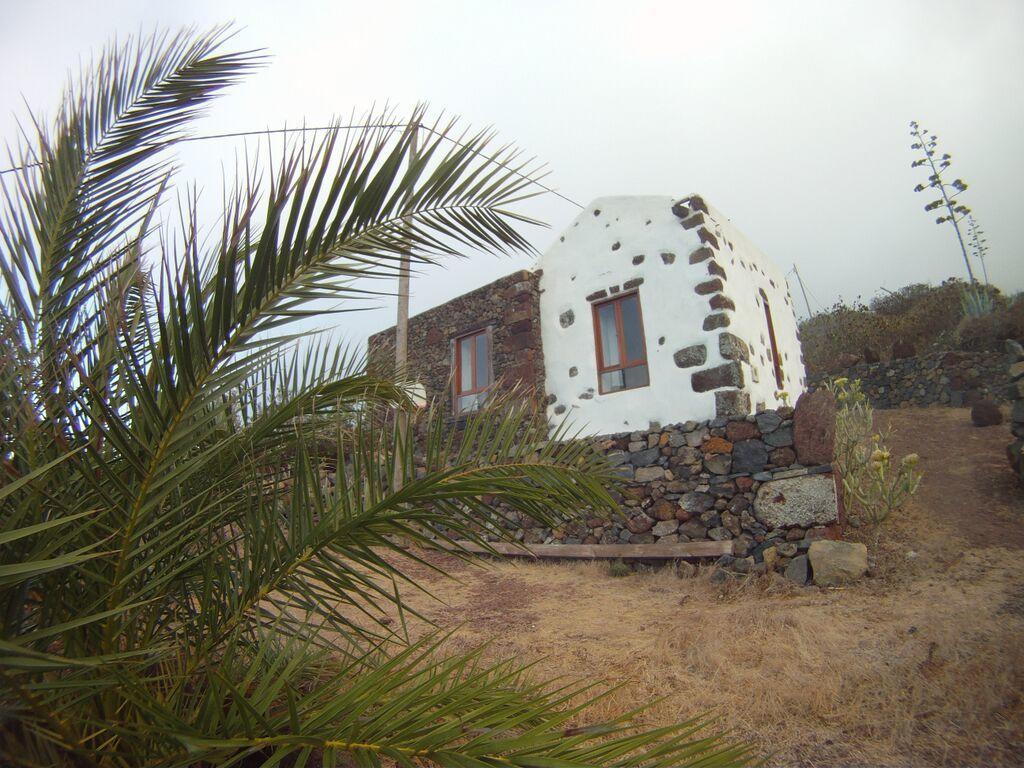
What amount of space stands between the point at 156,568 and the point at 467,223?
1.22 meters

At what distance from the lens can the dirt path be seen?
518 cm

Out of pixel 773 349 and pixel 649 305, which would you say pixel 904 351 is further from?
pixel 649 305

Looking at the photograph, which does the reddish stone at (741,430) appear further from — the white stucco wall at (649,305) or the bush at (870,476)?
the bush at (870,476)

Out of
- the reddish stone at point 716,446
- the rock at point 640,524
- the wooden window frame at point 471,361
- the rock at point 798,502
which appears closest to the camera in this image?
the rock at point 798,502

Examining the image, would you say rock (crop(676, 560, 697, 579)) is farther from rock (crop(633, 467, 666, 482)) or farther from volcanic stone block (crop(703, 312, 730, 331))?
volcanic stone block (crop(703, 312, 730, 331))

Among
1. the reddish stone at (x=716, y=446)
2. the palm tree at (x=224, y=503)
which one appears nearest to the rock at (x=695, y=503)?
the reddish stone at (x=716, y=446)

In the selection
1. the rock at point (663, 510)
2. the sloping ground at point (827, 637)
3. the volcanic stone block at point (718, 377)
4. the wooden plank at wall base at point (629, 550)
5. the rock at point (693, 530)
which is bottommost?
the sloping ground at point (827, 637)

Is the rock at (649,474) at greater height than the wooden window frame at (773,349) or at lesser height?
lesser

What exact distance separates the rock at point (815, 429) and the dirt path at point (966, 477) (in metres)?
1.41

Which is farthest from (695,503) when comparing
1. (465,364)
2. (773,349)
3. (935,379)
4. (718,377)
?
(935,379)

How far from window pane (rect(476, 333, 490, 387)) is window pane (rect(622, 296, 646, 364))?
2.17 m

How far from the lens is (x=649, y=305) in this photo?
6535 mm

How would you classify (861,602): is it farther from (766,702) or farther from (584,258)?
(584,258)

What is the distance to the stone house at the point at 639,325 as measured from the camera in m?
6.05
